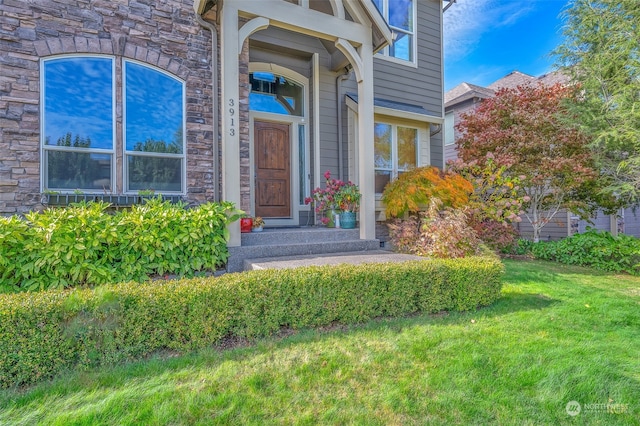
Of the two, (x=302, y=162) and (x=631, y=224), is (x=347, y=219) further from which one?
(x=631, y=224)

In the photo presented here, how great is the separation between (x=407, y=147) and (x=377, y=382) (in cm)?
653

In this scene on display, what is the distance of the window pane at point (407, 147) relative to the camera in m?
7.93

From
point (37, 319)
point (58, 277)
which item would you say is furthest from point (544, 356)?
point (58, 277)

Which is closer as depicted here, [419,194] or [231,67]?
[231,67]

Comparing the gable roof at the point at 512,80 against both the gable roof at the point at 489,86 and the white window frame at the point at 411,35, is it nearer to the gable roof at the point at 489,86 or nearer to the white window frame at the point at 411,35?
the gable roof at the point at 489,86

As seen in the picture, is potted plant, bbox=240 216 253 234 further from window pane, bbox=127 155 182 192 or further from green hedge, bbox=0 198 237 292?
window pane, bbox=127 155 182 192

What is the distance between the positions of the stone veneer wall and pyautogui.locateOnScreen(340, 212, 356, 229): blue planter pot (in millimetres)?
2324

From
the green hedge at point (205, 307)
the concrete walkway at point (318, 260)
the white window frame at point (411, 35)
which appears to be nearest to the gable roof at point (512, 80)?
the white window frame at point (411, 35)

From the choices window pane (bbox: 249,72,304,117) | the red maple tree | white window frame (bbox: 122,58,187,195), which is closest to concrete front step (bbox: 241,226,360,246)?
white window frame (bbox: 122,58,187,195)

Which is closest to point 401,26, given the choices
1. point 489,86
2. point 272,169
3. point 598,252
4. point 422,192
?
point 422,192

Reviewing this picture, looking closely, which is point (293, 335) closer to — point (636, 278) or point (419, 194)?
point (419, 194)

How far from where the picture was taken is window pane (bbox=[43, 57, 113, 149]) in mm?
4367

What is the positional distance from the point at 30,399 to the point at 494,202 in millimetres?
7860

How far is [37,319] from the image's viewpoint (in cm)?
239
